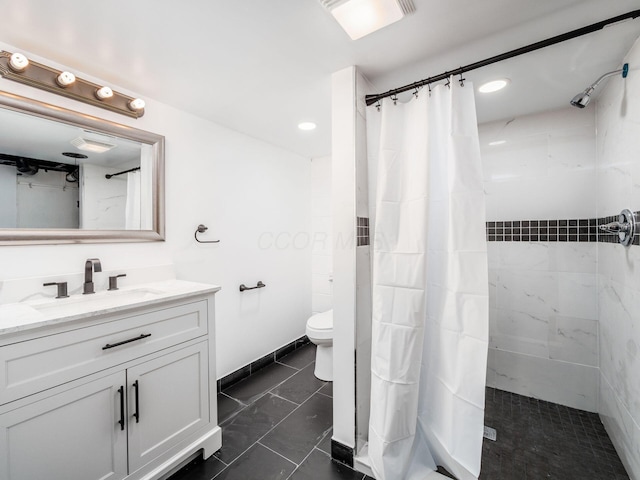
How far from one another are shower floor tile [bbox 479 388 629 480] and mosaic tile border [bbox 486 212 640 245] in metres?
1.21

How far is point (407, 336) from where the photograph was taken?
132 cm

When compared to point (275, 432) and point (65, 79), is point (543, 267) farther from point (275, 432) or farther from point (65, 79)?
point (65, 79)

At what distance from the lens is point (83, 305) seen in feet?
4.10

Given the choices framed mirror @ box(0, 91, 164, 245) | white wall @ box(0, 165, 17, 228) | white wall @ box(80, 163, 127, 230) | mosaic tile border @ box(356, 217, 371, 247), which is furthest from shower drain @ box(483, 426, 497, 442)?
white wall @ box(0, 165, 17, 228)

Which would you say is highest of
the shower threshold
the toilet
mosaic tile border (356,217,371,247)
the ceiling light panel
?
the ceiling light panel

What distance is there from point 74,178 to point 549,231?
3162 mm

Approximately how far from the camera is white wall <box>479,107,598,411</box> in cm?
192

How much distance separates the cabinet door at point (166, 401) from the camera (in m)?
1.26

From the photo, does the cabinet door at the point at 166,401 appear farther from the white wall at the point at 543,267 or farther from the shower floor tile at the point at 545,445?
the white wall at the point at 543,267

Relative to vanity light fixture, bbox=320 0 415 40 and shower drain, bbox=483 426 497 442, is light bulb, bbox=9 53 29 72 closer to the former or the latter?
vanity light fixture, bbox=320 0 415 40

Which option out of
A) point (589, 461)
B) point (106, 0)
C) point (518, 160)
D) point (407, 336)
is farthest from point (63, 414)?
point (518, 160)

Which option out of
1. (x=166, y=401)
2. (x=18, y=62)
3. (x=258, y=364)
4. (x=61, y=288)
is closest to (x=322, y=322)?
(x=258, y=364)

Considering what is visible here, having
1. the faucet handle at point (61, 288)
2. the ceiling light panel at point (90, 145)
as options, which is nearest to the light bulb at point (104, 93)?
the ceiling light panel at point (90, 145)

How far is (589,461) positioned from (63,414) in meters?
2.59
